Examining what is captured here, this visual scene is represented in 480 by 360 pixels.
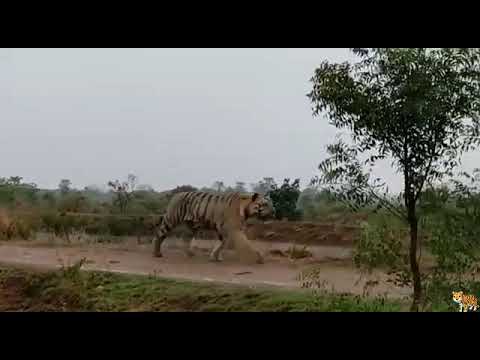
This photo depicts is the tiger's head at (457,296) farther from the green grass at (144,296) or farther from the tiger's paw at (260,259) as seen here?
the tiger's paw at (260,259)

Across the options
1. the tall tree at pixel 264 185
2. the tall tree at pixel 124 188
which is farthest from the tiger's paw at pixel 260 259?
the tall tree at pixel 124 188

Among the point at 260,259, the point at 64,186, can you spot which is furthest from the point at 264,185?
the point at 64,186

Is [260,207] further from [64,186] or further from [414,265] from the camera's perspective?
[64,186]

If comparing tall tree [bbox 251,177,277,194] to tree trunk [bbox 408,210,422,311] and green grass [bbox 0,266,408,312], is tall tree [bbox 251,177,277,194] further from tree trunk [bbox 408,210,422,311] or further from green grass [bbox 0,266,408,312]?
tree trunk [bbox 408,210,422,311]

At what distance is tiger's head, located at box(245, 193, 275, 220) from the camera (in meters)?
3.69

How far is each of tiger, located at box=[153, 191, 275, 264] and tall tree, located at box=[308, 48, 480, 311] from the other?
43cm

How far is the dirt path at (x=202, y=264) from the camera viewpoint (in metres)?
3.68

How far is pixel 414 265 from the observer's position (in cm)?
366

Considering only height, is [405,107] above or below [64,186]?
above

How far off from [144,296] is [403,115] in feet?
6.04
